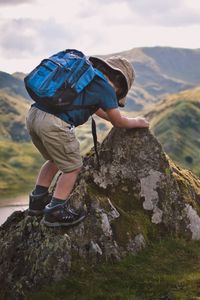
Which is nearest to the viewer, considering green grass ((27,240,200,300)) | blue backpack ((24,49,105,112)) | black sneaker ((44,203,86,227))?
green grass ((27,240,200,300))

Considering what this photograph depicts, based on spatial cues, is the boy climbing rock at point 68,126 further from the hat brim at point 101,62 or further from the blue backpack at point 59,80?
the blue backpack at point 59,80

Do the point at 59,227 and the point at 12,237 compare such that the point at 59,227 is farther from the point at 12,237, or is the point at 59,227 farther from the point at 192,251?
the point at 192,251

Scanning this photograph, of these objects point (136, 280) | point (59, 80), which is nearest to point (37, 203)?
point (136, 280)

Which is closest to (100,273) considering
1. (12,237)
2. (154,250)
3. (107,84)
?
(154,250)

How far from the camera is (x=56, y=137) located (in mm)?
11164

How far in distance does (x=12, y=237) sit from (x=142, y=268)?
385 cm

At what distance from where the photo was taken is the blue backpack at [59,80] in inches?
429

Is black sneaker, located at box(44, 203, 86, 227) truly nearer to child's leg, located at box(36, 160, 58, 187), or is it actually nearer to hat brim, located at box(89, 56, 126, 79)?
child's leg, located at box(36, 160, 58, 187)

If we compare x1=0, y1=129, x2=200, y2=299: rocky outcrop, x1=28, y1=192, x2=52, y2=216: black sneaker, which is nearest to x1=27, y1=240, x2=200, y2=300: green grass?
x1=0, y1=129, x2=200, y2=299: rocky outcrop

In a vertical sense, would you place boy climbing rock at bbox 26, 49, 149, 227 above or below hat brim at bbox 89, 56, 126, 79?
below

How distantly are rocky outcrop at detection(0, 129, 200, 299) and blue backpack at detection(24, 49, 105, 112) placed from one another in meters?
3.19

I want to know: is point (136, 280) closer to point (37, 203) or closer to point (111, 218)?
point (111, 218)

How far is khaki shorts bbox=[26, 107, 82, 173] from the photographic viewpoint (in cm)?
A: 1115

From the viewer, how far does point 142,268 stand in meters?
11.7
